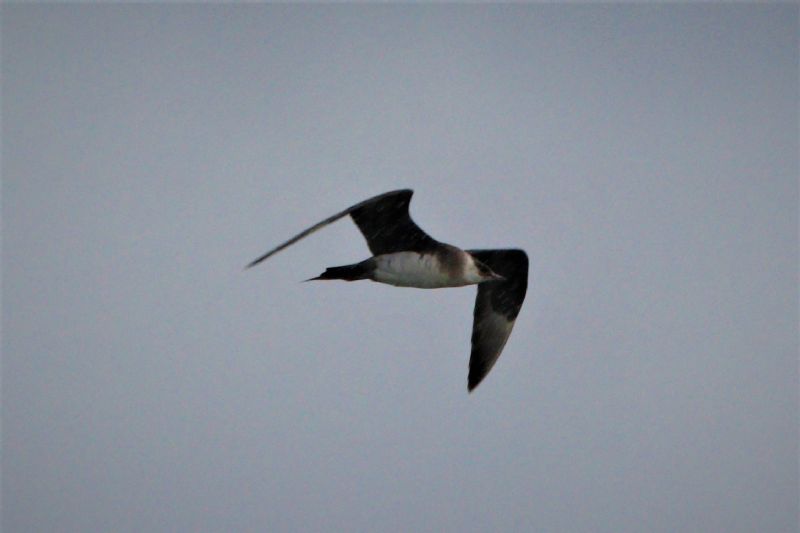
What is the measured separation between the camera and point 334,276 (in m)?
9.14

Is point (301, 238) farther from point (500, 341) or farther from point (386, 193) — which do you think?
point (500, 341)

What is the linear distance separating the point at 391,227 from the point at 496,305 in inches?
82.0

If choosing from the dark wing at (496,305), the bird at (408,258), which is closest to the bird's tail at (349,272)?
the bird at (408,258)

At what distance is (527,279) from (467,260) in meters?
1.41

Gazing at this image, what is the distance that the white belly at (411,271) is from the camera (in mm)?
9586

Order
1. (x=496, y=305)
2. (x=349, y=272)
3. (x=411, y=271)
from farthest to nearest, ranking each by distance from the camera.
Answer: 1. (x=496, y=305)
2. (x=411, y=271)
3. (x=349, y=272)

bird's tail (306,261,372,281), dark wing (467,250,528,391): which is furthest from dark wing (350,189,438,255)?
dark wing (467,250,528,391)

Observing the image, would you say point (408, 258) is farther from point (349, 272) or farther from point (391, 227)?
point (349, 272)

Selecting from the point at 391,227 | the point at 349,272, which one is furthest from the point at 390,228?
the point at 349,272

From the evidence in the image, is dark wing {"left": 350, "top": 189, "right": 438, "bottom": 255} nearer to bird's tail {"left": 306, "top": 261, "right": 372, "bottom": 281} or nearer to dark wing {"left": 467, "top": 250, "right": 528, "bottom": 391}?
bird's tail {"left": 306, "top": 261, "right": 372, "bottom": 281}

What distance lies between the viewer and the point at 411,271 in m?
9.63

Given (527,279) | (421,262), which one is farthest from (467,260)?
(527,279)

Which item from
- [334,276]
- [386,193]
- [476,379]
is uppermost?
[386,193]

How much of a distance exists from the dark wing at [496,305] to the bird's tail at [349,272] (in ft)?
5.82
